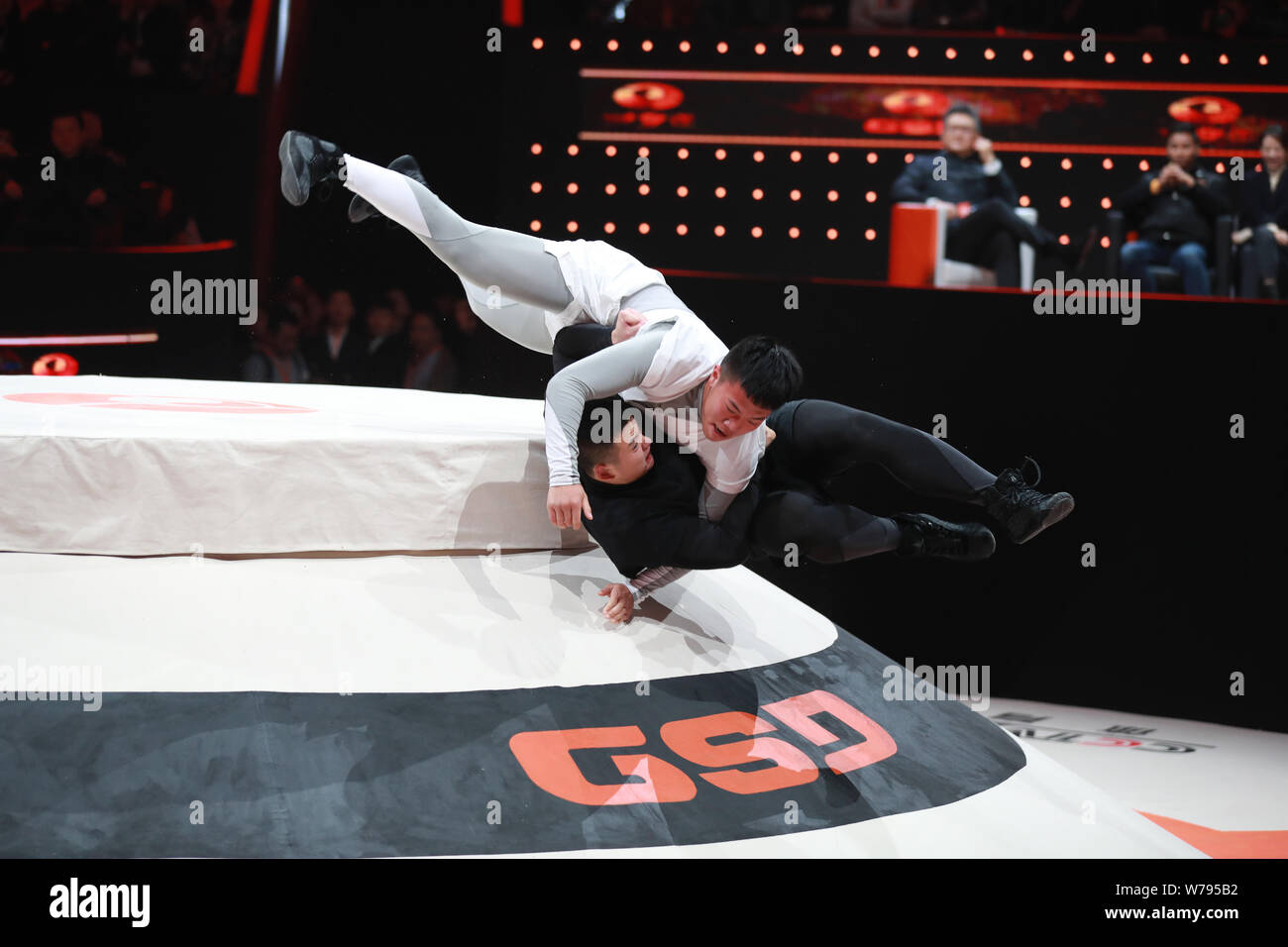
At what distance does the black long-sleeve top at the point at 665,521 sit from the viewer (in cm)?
279

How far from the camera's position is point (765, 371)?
8.52ft

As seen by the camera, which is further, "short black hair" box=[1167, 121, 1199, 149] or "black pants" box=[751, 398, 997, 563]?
"short black hair" box=[1167, 121, 1199, 149]

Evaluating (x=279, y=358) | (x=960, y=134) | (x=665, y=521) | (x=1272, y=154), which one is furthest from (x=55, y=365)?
(x=1272, y=154)

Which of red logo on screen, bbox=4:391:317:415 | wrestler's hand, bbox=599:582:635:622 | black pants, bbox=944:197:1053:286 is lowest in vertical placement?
wrestler's hand, bbox=599:582:635:622

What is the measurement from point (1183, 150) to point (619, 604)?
320 cm

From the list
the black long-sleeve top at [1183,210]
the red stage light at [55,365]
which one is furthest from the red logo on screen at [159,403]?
the black long-sleeve top at [1183,210]

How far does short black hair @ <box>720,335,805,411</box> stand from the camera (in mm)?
2600

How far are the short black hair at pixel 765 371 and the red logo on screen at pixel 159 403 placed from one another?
130 cm

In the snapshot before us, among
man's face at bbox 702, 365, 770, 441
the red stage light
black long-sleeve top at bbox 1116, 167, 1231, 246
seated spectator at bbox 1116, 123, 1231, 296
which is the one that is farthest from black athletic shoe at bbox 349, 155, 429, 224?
black long-sleeve top at bbox 1116, 167, 1231, 246

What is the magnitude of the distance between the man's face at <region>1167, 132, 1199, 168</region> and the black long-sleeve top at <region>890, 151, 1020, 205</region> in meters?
0.59

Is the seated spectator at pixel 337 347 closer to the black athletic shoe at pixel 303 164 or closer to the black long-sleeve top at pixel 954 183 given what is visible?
the black long-sleeve top at pixel 954 183

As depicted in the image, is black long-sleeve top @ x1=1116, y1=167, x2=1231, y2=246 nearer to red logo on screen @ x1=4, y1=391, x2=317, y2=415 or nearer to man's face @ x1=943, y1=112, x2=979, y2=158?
man's face @ x1=943, y1=112, x2=979, y2=158

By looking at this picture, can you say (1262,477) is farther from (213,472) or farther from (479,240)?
(213,472)
